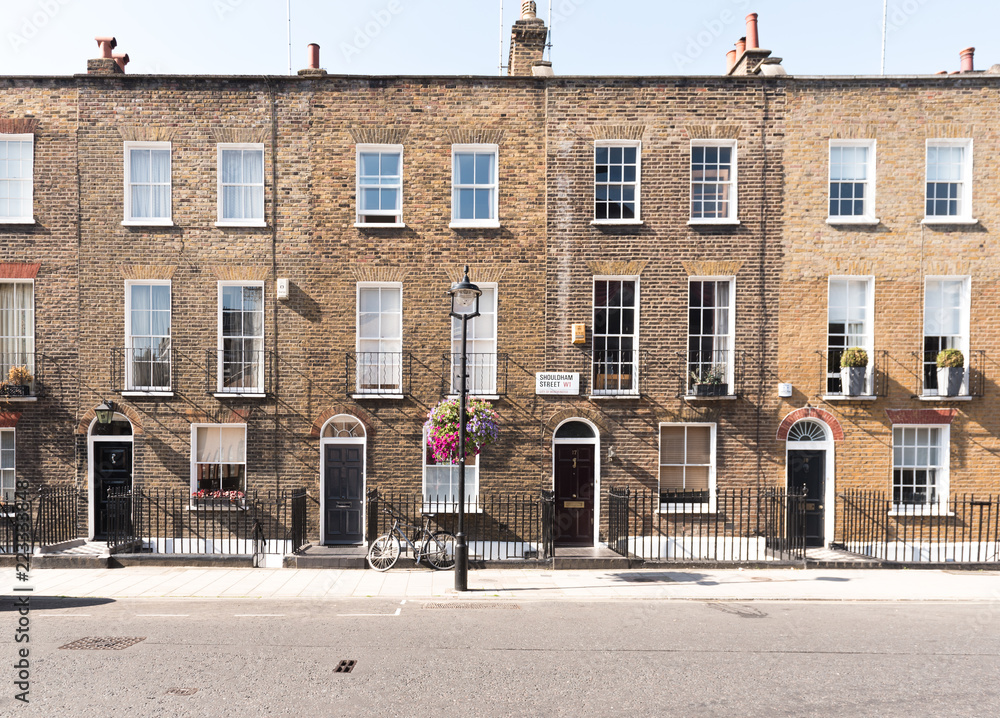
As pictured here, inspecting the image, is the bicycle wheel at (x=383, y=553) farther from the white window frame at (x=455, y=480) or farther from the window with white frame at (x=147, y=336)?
the window with white frame at (x=147, y=336)

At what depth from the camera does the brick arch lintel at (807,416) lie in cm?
1489

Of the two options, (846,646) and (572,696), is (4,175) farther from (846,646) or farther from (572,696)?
(846,646)

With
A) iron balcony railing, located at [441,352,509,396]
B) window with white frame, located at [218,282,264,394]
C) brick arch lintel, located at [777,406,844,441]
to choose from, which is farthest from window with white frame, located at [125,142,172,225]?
brick arch lintel, located at [777,406,844,441]

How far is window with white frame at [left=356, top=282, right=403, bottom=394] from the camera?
49.2 feet

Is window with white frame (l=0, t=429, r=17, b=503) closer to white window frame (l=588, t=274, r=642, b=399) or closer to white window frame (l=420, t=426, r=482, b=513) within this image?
white window frame (l=420, t=426, r=482, b=513)

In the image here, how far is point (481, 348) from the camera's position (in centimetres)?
1525

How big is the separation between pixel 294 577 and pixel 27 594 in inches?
167

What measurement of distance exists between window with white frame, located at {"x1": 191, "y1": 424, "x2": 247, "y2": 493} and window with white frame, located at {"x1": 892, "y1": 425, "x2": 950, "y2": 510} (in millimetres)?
15148

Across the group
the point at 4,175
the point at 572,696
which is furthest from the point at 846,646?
the point at 4,175

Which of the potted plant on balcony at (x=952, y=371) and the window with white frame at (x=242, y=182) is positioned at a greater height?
the window with white frame at (x=242, y=182)

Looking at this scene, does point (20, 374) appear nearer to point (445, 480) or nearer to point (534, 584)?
point (445, 480)

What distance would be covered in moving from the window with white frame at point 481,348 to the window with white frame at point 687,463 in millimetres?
4255

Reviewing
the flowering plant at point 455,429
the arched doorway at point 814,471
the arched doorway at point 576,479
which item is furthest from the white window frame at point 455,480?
the arched doorway at point 814,471

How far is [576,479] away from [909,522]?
7694 mm
